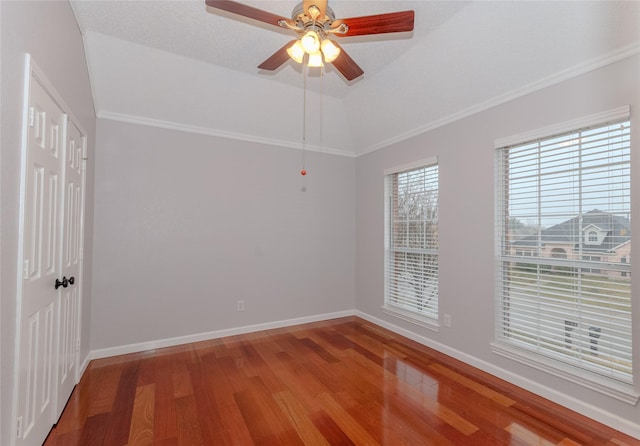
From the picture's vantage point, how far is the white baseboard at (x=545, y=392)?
1995 millimetres

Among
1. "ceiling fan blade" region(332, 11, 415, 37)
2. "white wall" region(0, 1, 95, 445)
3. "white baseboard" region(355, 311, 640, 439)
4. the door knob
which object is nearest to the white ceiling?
"ceiling fan blade" region(332, 11, 415, 37)

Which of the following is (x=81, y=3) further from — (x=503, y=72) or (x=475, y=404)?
(x=475, y=404)

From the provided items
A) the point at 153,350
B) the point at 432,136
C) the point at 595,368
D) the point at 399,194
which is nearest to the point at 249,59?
the point at 432,136

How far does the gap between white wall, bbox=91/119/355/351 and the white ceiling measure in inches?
14.1

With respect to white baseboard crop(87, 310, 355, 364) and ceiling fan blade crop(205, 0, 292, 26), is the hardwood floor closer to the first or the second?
white baseboard crop(87, 310, 355, 364)

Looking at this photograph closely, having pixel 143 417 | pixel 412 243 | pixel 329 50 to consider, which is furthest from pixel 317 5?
pixel 143 417

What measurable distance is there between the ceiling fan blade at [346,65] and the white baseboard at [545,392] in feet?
9.42

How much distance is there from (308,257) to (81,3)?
11.4ft

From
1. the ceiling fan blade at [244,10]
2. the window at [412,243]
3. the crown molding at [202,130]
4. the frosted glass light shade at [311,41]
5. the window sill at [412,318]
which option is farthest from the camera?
the window at [412,243]

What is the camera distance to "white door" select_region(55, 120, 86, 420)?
2203 millimetres

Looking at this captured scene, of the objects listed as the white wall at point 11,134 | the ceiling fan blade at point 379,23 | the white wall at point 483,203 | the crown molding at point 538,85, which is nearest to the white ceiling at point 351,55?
the crown molding at point 538,85

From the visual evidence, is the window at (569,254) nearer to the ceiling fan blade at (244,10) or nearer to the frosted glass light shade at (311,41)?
the frosted glass light shade at (311,41)

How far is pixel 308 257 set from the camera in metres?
4.39

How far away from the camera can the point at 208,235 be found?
12.2 feet
